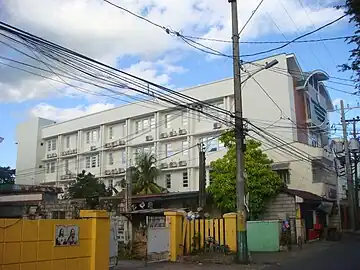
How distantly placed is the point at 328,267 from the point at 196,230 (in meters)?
6.87

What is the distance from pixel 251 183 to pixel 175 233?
12.2 metres

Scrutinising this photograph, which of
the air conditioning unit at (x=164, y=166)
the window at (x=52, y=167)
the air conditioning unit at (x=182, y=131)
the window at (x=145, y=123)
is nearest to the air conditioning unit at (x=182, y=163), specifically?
the air conditioning unit at (x=164, y=166)

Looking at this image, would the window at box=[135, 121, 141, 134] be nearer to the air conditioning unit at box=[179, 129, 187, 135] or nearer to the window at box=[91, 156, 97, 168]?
the air conditioning unit at box=[179, 129, 187, 135]

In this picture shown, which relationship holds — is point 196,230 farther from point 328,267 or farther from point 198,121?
point 198,121

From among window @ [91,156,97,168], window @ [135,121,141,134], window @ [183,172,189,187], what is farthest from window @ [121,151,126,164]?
window @ [183,172,189,187]

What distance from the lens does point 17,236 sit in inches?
415

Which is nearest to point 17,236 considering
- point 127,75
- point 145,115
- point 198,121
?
point 127,75

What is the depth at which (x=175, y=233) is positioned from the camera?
18516 millimetres

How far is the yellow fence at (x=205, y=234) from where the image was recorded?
63.2ft

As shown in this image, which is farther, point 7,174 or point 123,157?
point 7,174

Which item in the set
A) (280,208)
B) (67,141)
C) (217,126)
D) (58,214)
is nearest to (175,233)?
(58,214)

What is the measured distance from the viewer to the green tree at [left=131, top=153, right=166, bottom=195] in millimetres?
41750

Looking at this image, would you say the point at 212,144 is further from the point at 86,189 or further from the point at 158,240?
the point at 158,240

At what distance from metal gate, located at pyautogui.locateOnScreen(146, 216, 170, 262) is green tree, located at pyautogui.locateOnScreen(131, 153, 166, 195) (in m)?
22.6
